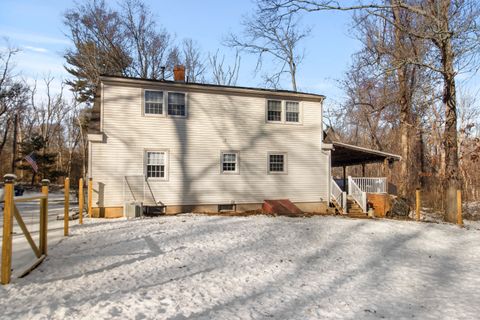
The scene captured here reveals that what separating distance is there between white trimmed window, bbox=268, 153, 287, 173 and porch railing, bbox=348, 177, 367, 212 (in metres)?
3.52

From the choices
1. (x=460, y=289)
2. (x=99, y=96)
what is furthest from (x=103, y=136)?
(x=460, y=289)

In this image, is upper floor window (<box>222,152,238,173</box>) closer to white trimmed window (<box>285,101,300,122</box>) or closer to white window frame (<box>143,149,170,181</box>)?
white window frame (<box>143,149,170,181</box>)

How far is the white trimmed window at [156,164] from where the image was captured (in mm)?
15242

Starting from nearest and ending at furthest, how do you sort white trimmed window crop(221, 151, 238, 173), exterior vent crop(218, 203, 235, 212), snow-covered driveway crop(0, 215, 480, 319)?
1. snow-covered driveway crop(0, 215, 480, 319)
2. exterior vent crop(218, 203, 235, 212)
3. white trimmed window crop(221, 151, 238, 173)

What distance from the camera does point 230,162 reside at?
54.6 feet

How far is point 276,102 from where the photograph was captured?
57.8ft

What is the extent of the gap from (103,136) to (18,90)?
28760 mm

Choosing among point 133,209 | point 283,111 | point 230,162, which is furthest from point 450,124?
point 133,209

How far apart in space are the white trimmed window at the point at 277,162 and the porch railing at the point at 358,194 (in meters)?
3.52

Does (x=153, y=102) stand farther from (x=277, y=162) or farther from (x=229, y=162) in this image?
(x=277, y=162)

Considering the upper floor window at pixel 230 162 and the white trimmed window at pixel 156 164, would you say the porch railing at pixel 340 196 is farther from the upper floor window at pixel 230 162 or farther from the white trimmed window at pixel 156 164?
the white trimmed window at pixel 156 164

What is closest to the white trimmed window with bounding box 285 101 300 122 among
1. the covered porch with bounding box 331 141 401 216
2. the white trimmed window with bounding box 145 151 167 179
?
the covered porch with bounding box 331 141 401 216

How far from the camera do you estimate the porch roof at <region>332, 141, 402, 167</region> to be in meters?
18.6

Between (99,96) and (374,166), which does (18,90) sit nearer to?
(99,96)
